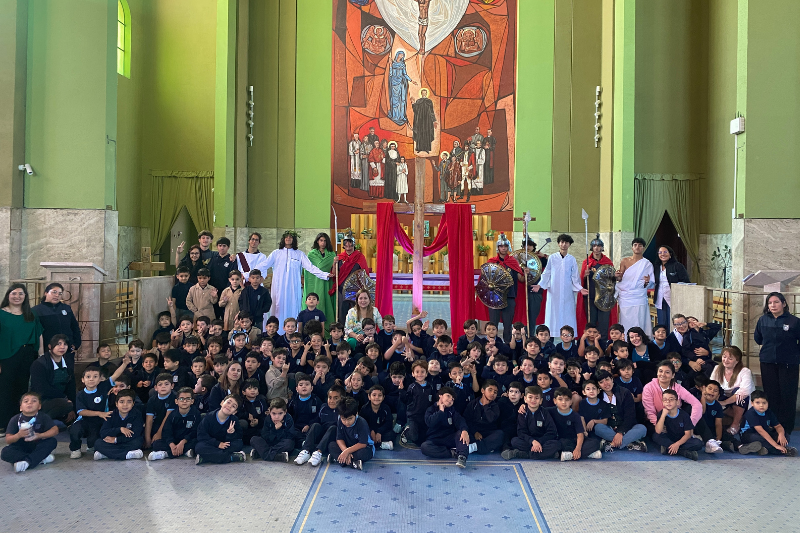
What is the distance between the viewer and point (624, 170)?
46.7ft

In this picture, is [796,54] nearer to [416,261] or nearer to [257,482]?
[416,261]

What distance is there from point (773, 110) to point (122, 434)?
32.8 feet

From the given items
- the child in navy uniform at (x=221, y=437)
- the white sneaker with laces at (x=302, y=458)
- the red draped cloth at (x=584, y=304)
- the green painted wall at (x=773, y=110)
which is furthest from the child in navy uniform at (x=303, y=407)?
the green painted wall at (x=773, y=110)

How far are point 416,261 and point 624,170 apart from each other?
6.74 m

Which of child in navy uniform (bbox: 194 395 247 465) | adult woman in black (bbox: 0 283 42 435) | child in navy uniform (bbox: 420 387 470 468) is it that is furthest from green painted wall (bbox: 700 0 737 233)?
adult woman in black (bbox: 0 283 42 435)

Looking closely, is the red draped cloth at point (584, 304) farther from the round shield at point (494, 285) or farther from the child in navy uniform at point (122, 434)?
the child in navy uniform at point (122, 434)

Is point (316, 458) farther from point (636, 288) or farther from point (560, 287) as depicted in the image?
point (636, 288)

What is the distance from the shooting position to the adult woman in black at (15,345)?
6773 mm

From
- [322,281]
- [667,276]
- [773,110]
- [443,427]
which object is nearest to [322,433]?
[443,427]

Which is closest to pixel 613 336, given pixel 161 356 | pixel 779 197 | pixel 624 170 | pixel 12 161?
pixel 779 197

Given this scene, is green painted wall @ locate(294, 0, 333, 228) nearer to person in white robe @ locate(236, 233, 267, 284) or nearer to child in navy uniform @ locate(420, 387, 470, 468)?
person in white robe @ locate(236, 233, 267, 284)

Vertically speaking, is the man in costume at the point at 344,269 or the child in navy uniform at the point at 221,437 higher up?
the man in costume at the point at 344,269

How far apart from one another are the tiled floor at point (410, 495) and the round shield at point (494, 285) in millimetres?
3498

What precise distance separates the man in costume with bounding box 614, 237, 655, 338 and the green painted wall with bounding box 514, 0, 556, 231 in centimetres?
693
